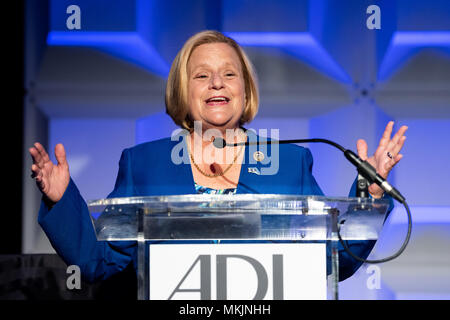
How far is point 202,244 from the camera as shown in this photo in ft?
5.54

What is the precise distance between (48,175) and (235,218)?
0.66 m

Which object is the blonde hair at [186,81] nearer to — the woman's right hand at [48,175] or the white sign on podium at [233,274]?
the woman's right hand at [48,175]

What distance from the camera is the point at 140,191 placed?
2.52 metres

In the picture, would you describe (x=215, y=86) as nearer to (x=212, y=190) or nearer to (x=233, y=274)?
(x=212, y=190)

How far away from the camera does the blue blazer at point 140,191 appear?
2092 millimetres

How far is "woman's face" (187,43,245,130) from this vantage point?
2.65 meters

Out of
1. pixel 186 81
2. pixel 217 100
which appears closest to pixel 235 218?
pixel 217 100

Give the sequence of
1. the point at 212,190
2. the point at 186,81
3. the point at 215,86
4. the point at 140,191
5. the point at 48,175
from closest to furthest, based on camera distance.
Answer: the point at 48,175
the point at 212,190
the point at 140,191
the point at 215,86
the point at 186,81

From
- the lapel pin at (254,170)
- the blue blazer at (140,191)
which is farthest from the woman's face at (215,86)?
the lapel pin at (254,170)

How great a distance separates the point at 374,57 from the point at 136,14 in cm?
131

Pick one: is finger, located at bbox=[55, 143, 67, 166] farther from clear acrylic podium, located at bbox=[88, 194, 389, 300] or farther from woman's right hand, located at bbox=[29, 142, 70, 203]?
clear acrylic podium, located at bbox=[88, 194, 389, 300]
